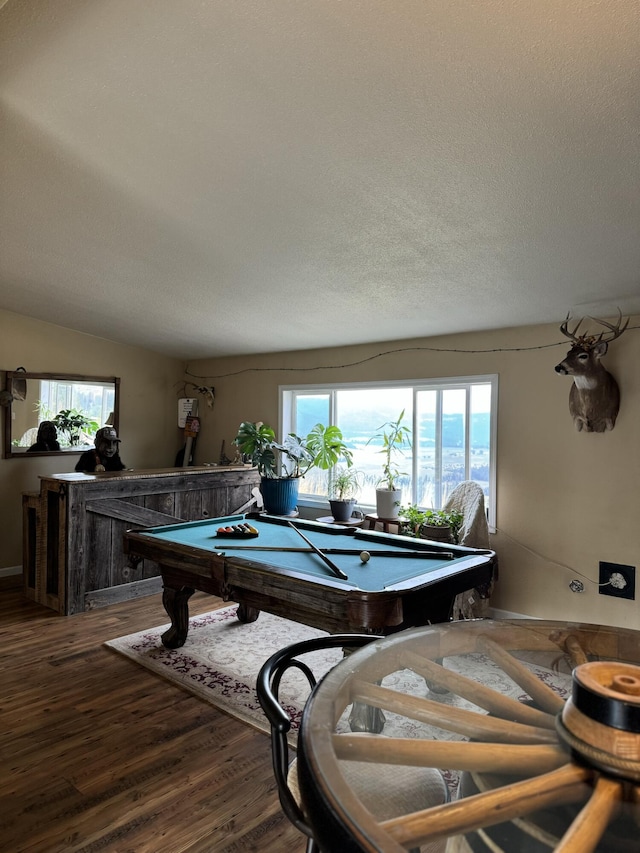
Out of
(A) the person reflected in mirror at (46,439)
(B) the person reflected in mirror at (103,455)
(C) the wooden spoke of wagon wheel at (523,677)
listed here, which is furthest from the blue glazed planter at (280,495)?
(C) the wooden spoke of wagon wheel at (523,677)

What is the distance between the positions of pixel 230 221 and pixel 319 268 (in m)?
0.73

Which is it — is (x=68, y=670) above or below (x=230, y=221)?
below

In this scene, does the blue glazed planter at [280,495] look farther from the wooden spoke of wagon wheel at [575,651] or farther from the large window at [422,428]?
the wooden spoke of wagon wheel at [575,651]

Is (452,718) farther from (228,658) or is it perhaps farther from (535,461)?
(535,461)

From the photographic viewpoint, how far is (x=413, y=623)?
242 cm

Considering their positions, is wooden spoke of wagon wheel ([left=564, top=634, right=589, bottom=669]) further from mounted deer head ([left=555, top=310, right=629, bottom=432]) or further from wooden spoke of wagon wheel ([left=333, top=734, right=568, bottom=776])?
mounted deer head ([left=555, top=310, right=629, bottom=432])

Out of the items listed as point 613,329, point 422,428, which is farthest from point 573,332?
point 422,428

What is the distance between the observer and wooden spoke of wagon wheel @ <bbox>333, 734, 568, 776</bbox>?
2.43 ft

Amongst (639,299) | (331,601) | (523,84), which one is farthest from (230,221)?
(639,299)

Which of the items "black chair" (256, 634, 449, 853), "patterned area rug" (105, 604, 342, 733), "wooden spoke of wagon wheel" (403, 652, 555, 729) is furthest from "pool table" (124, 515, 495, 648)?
"wooden spoke of wagon wheel" (403, 652, 555, 729)

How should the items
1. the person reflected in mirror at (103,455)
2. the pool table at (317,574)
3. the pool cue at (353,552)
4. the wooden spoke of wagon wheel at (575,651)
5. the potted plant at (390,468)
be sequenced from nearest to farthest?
the wooden spoke of wagon wheel at (575,651) < the pool table at (317,574) < the pool cue at (353,552) < the potted plant at (390,468) < the person reflected in mirror at (103,455)

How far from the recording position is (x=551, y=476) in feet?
13.3

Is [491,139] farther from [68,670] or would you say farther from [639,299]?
[68,670]

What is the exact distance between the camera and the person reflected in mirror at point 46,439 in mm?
5598
